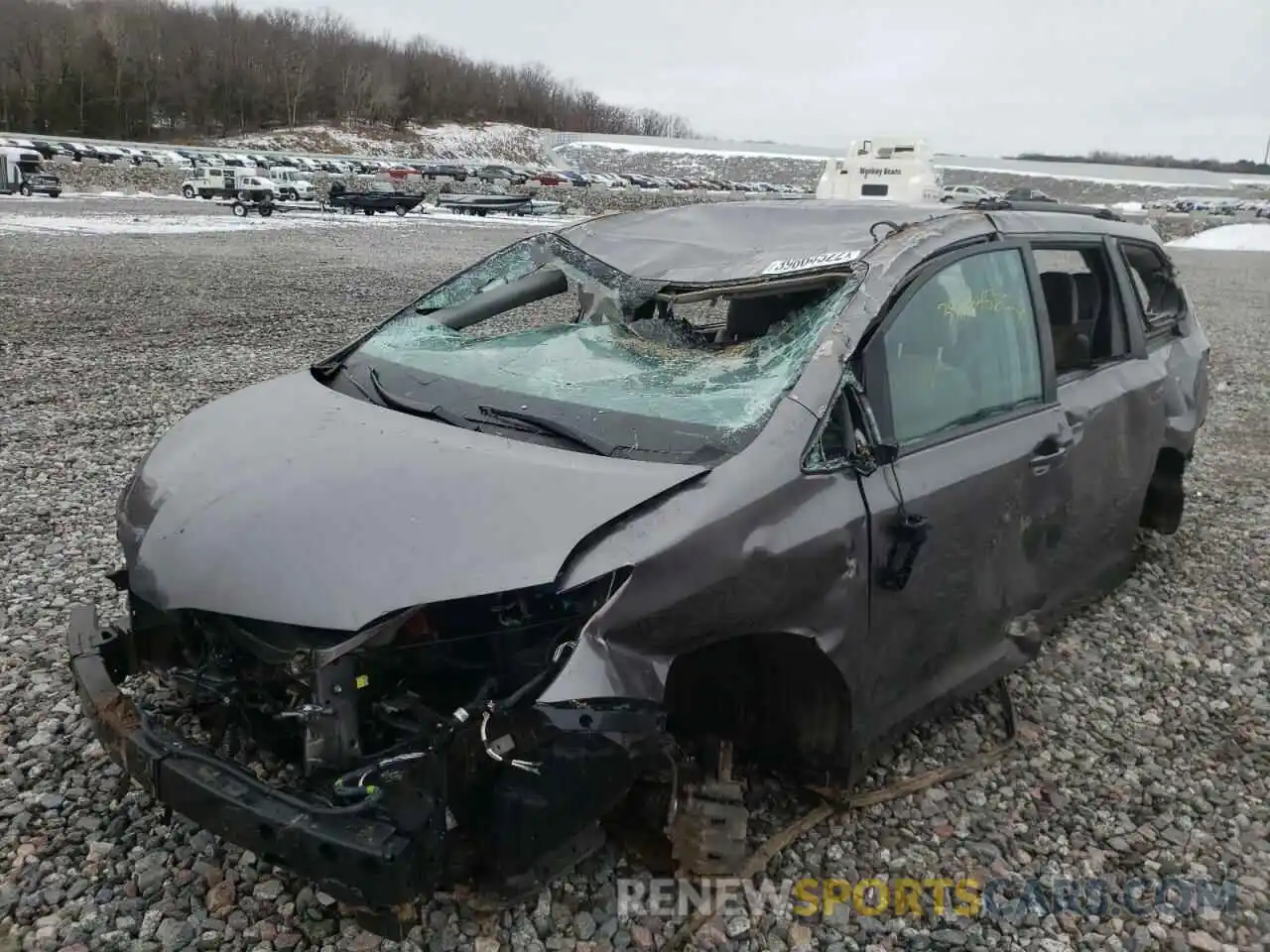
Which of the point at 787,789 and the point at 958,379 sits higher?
the point at 958,379

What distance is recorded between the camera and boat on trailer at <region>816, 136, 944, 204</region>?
19469 millimetres

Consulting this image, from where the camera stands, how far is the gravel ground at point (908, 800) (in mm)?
2469

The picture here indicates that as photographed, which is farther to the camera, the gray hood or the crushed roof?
the crushed roof

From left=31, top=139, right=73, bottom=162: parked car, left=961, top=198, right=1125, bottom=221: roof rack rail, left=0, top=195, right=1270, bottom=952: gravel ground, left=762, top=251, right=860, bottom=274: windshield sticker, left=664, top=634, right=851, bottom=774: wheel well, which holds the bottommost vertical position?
left=0, top=195, right=1270, bottom=952: gravel ground

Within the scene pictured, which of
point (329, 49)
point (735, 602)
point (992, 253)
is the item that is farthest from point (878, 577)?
point (329, 49)

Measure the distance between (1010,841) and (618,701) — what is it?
4.89 feet

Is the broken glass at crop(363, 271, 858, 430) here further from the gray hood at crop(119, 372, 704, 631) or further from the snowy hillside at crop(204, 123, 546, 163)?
the snowy hillside at crop(204, 123, 546, 163)

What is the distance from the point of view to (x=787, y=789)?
3.01m

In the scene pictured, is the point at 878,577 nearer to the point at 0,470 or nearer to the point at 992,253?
the point at 992,253

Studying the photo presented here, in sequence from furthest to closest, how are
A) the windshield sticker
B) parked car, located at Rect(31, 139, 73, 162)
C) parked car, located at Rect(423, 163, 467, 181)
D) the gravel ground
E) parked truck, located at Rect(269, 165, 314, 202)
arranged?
1. parked car, located at Rect(423, 163, 467, 181)
2. parked car, located at Rect(31, 139, 73, 162)
3. parked truck, located at Rect(269, 165, 314, 202)
4. the windshield sticker
5. the gravel ground

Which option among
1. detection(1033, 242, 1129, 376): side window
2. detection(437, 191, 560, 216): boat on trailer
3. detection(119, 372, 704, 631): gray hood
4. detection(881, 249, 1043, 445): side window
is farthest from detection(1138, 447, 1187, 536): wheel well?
detection(437, 191, 560, 216): boat on trailer

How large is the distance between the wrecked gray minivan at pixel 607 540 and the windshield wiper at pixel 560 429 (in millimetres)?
12

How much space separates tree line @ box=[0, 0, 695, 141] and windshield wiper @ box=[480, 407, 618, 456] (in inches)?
3423

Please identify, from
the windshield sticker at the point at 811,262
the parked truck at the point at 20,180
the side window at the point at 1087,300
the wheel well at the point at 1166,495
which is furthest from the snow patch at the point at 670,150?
the windshield sticker at the point at 811,262
